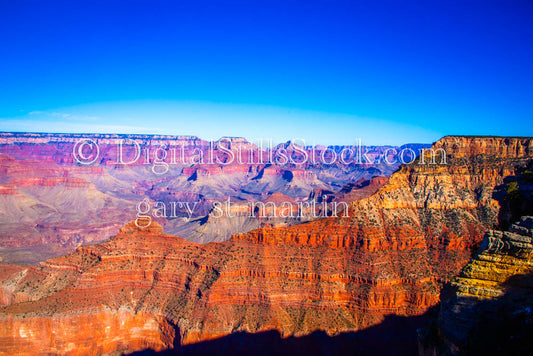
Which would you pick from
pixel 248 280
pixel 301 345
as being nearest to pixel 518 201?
pixel 301 345

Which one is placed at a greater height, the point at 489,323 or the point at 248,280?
the point at 489,323

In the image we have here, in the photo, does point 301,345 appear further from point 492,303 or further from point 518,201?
point 492,303

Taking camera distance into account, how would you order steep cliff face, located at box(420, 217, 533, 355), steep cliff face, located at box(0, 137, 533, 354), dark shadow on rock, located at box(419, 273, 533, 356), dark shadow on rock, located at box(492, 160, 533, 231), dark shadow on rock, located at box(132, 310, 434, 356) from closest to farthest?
dark shadow on rock, located at box(419, 273, 533, 356), steep cliff face, located at box(420, 217, 533, 355), dark shadow on rock, located at box(492, 160, 533, 231), dark shadow on rock, located at box(132, 310, 434, 356), steep cliff face, located at box(0, 137, 533, 354)

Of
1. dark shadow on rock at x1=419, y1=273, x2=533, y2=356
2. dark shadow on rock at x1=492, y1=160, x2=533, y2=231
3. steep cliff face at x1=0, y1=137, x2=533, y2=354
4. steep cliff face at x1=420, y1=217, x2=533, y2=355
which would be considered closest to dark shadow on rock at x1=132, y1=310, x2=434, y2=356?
steep cliff face at x1=0, y1=137, x2=533, y2=354

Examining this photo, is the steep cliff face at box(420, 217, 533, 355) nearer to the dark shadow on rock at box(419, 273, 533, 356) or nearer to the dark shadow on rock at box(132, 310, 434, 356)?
the dark shadow on rock at box(419, 273, 533, 356)

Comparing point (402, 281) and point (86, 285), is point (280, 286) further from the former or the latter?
point (86, 285)
